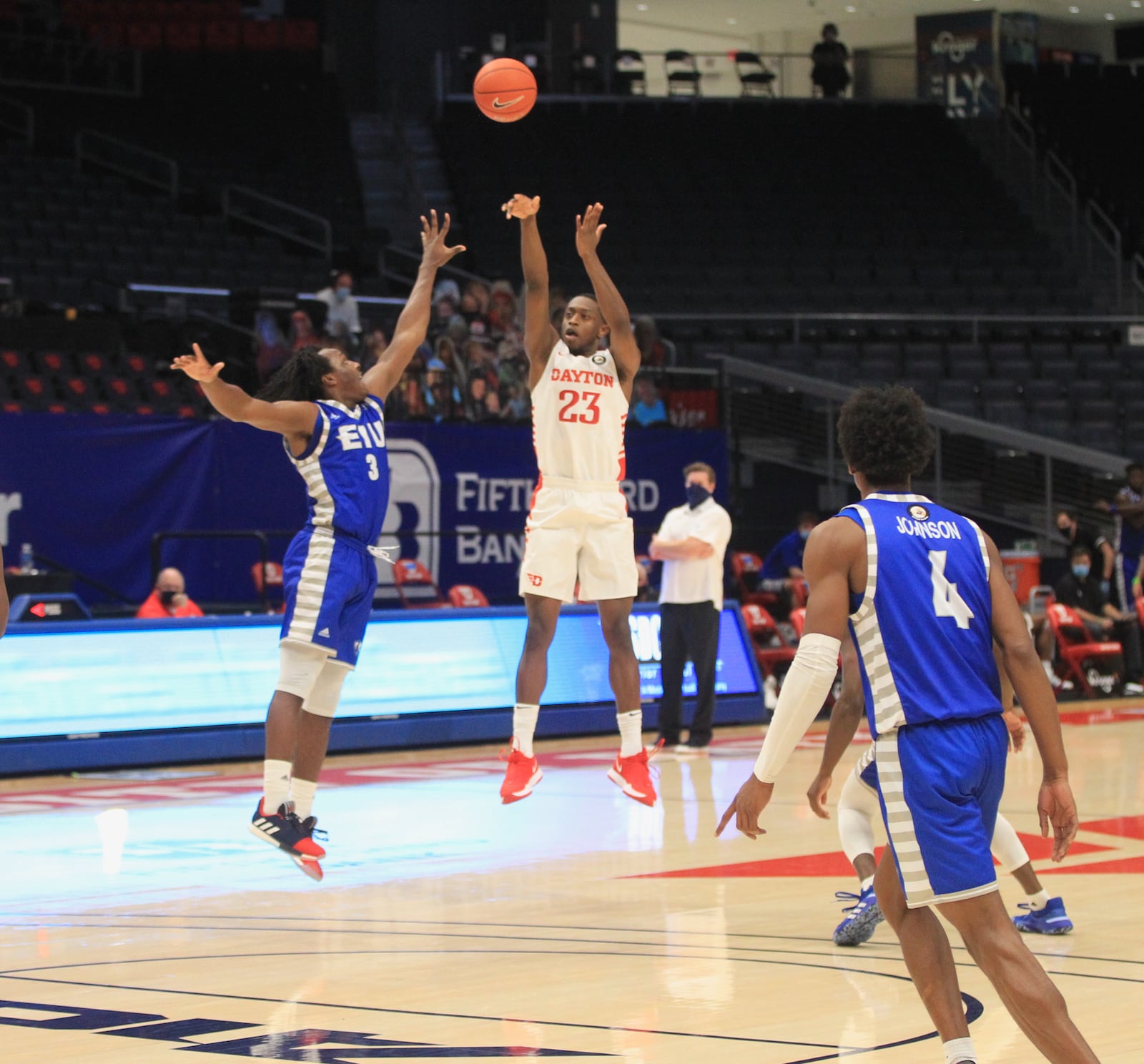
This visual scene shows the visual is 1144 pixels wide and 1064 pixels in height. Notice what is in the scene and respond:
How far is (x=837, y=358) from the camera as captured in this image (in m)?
22.5

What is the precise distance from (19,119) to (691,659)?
1511 centimetres

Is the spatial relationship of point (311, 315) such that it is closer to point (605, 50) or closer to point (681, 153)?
point (681, 153)

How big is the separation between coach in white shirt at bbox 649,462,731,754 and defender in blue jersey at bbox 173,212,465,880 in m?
5.43

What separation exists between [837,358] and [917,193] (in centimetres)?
707

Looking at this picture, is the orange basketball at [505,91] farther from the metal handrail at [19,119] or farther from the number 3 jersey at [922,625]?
the metal handrail at [19,119]

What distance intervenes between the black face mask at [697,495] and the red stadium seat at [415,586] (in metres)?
3.33

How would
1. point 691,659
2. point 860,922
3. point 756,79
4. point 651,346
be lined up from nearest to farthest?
point 860,922 < point 691,659 < point 651,346 < point 756,79

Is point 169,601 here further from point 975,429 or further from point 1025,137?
point 1025,137

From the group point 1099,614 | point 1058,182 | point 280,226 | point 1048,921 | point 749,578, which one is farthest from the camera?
point 1058,182

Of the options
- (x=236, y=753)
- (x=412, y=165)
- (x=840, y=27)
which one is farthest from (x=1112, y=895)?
(x=840, y=27)

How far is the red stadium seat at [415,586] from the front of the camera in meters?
15.2

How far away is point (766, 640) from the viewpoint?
15664 millimetres

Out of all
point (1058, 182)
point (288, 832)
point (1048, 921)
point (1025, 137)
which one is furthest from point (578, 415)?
point (1025, 137)

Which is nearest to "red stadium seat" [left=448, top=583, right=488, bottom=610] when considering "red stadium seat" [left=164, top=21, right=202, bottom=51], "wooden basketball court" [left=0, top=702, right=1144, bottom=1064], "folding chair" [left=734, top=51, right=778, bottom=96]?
"wooden basketball court" [left=0, top=702, right=1144, bottom=1064]
